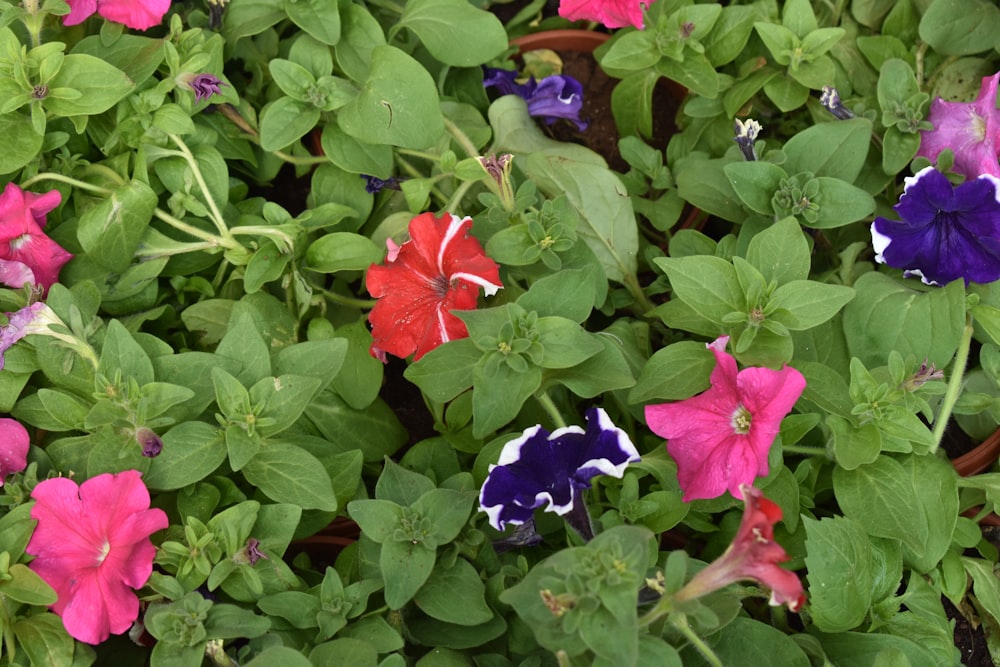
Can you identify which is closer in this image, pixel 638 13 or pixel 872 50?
pixel 638 13

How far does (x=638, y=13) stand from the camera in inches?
62.7

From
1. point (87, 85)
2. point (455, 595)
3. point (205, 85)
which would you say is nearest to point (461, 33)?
point (205, 85)

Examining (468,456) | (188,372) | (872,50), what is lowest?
(468,456)

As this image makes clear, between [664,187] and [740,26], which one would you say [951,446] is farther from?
[740,26]

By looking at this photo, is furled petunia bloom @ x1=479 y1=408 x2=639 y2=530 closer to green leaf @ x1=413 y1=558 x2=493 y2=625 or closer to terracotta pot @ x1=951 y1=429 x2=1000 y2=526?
green leaf @ x1=413 y1=558 x2=493 y2=625

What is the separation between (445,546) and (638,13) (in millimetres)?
970

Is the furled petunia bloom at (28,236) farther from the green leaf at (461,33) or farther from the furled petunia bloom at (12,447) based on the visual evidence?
the green leaf at (461,33)

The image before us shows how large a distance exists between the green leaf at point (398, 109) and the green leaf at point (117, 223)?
364 mm

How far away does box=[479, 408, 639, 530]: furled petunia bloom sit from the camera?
4.19ft

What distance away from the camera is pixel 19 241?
150 cm

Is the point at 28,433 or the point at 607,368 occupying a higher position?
the point at 607,368

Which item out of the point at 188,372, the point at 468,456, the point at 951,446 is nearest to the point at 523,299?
the point at 468,456

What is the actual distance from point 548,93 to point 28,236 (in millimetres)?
979

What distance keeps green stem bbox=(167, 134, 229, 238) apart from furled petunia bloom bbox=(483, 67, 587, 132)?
601mm
